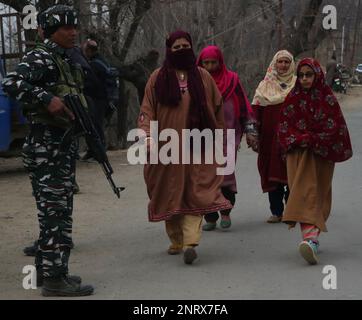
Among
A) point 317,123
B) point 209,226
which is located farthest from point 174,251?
point 317,123

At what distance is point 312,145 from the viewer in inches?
250

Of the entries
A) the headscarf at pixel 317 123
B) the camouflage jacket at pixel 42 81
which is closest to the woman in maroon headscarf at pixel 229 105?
the headscarf at pixel 317 123

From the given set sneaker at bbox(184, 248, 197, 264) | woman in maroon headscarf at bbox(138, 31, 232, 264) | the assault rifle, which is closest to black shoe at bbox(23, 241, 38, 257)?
woman in maroon headscarf at bbox(138, 31, 232, 264)

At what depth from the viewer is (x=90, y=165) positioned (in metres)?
12.9

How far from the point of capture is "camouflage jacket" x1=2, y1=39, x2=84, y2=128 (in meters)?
5.04

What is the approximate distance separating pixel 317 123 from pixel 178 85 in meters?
1.14

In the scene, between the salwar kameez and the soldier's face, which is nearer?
the soldier's face

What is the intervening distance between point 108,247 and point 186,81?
66.5 inches

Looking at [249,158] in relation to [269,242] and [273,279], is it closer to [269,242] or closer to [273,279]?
[269,242]

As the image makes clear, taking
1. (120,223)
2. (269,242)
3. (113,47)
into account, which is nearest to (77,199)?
(120,223)

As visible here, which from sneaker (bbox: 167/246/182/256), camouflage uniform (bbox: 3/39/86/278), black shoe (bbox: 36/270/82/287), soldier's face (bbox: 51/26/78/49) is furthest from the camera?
sneaker (bbox: 167/246/182/256)

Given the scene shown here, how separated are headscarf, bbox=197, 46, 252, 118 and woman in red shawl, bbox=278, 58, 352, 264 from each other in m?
→ 1.14

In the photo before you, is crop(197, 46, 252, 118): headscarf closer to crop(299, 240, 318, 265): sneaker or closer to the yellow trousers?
the yellow trousers

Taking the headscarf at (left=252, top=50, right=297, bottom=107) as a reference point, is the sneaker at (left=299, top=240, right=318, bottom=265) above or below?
below
